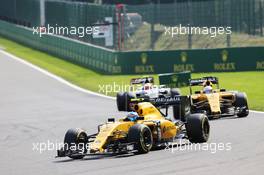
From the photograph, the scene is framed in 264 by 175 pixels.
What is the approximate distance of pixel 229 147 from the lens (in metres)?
17.8

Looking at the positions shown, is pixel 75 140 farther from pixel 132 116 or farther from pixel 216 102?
pixel 216 102

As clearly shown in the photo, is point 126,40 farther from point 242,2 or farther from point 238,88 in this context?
point 238,88

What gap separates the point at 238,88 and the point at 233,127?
12.8 m

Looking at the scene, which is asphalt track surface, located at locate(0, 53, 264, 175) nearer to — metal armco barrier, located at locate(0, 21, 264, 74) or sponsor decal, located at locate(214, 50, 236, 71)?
metal armco barrier, located at locate(0, 21, 264, 74)

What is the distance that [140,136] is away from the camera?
17.1 m

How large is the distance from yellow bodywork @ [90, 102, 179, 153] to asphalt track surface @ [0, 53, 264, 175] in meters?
0.34

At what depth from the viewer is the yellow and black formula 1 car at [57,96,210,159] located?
17156 mm

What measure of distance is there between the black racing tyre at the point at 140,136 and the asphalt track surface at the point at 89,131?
6.4 inches

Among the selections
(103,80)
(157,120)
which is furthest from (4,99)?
(157,120)

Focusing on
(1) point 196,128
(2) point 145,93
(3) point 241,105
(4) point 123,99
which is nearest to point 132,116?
(1) point 196,128

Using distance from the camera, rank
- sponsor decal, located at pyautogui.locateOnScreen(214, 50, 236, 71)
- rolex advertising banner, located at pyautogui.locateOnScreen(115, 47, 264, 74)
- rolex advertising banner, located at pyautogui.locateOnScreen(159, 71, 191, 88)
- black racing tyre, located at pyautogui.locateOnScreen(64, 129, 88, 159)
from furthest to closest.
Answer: sponsor decal, located at pyautogui.locateOnScreen(214, 50, 236, 71) < rolex advertising banner, located at pyautogui.locateOnScreen(115, 47, 264, 74) < rolex advertising banner, located at pyautogui.locateOnScreen(159, 71, 191, 88) < black racing tyre, located at pyautogui.locateOnScreen(64, 129, 88, 159)

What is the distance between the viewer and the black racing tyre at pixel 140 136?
17094 millimetres

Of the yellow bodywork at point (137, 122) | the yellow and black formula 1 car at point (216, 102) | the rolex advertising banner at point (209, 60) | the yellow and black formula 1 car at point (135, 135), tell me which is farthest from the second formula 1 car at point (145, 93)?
the rolex advertising banner at point (209, 60)

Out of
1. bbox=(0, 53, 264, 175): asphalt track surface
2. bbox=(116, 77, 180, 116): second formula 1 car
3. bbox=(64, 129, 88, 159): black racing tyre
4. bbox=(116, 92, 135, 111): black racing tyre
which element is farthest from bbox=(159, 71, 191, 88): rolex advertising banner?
bbox=(64, 129, 88, 159): black racing tyre
